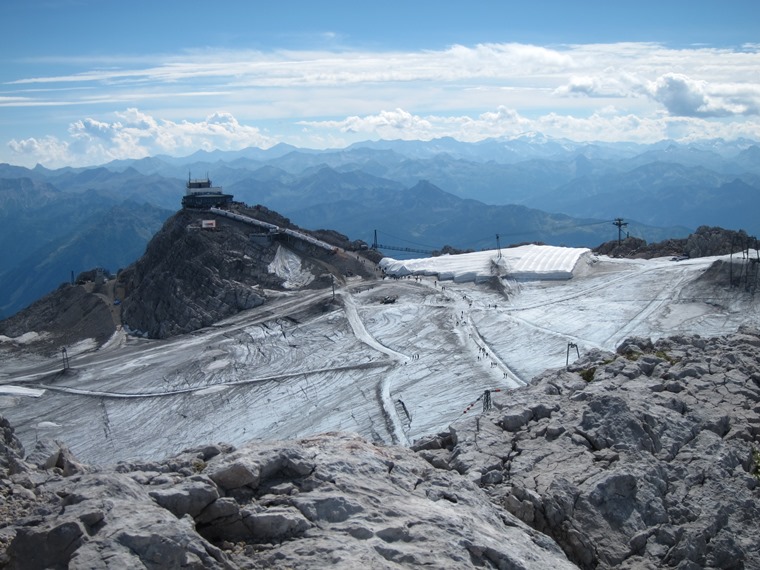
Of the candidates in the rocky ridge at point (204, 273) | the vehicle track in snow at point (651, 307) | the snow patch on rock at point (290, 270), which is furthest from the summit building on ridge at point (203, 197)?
the vehicle track in snow at point (651, 307)

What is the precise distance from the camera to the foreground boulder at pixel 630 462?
16906 millimetres

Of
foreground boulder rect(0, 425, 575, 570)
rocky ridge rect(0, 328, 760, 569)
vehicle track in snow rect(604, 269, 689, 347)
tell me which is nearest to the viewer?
foreground boulder rect(0, 425, 575, 570)

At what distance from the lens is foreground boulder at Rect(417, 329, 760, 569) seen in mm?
16906

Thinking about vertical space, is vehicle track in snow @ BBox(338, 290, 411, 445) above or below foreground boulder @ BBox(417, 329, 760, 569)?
below

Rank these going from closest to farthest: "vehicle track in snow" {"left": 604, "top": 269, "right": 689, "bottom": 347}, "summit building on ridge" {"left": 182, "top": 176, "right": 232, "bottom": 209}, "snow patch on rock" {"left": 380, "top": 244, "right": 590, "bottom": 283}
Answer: "vehicle track in snow" {"left": 604, "top": 269, "right": 689, "bottom": 347} → "snow patch on rock" {"left": 380, "top": 244, "right": 590, "bottom": 283} → "summit building on ridge" {"left": 182, "top": 176, "right": 232, "bottom": 209}

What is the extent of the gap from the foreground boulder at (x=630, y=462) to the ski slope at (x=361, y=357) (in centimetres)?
2202

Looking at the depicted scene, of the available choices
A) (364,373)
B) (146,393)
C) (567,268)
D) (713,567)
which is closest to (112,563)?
(713,567)

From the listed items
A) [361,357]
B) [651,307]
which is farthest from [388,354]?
[651,307]

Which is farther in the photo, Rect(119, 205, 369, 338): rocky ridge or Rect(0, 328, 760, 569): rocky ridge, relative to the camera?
Rect(119, 205, 369, 338): rocky ridge

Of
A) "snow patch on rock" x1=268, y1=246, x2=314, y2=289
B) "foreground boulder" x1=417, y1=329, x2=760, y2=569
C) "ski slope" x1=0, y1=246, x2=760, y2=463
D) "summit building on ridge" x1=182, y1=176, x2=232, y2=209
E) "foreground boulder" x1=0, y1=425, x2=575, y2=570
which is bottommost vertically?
"ski slope" x1=0, y1=246, x2=760, y2=463

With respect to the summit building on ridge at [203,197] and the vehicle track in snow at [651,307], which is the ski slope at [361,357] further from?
the summit building on ridge at [203,197]

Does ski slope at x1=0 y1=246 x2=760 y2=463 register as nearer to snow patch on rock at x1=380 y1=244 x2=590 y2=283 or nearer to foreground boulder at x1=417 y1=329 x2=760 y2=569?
snow patch on rock at x1=380 y1=244 x2=590 y2=283

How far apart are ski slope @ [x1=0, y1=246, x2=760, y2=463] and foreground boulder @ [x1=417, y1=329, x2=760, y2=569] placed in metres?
22.0

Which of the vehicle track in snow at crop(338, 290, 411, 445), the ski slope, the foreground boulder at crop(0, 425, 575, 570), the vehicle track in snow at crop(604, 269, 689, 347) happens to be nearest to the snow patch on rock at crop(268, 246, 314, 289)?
the ski slope
